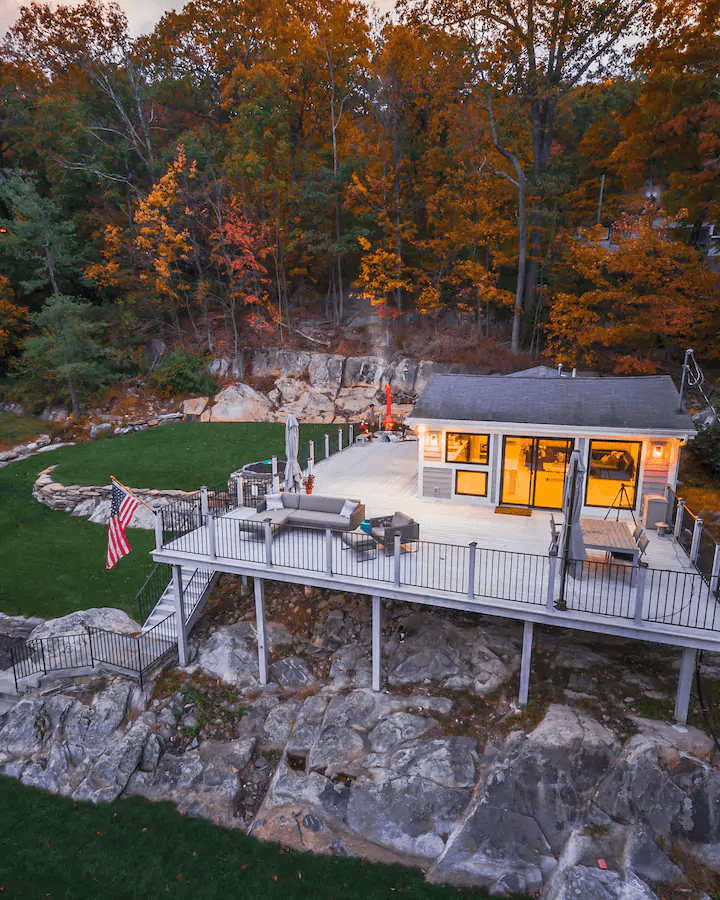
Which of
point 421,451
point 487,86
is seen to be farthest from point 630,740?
point 487,86

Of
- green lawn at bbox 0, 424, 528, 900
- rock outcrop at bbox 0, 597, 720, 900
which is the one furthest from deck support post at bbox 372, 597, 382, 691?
green lawn at bbox 0, 424, 528, 900

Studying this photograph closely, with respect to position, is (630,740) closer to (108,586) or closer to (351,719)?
(351,719)

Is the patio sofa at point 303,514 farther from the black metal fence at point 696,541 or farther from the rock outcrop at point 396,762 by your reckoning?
the black metal fence at point 696,541

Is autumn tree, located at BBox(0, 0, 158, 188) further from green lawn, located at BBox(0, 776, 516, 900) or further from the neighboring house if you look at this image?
green lawn, located at BBox(0, 776, 516, 900)

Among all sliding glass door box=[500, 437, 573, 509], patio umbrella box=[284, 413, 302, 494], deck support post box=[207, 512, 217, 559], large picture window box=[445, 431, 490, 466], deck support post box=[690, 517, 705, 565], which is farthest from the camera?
large picture window box=[445, 431, 490, 466]

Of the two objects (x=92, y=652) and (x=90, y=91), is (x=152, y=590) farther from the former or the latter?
(x=90, y=91)

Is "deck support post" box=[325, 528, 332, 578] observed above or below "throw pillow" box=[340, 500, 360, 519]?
below

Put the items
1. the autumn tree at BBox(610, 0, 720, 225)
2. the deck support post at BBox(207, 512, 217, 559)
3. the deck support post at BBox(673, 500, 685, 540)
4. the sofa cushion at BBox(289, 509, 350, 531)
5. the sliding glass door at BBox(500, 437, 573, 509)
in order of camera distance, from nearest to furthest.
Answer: the deck support post at BBox(207, 512, 217, 559) → the deck support post at BBox(673, 500, 685, 540) → the sofa cushion at BBox(289, 509, 350, 531) → the sliding glass door at BBox(500, 437, 573, 509) → the autumn tree at BBox(610, 0, 720, 225)

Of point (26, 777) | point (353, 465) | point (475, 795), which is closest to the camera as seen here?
point (475, 795)
